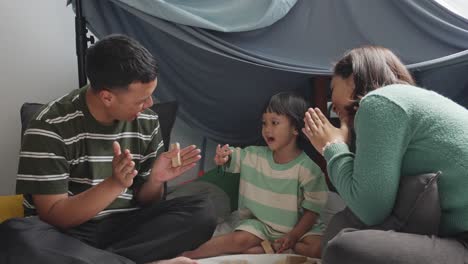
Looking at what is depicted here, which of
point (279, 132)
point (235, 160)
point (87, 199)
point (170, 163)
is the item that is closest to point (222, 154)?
point (235, 160)

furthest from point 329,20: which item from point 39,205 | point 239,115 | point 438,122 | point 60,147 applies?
point 39,205

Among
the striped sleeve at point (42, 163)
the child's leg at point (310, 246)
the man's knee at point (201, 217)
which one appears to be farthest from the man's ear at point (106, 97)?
the child's leg at point (310, 246)

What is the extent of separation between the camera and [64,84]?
173 centimetres

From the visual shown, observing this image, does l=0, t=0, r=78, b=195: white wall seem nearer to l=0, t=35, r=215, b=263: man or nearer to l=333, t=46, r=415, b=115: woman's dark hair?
l=0, t=35, r=215, b=263: man

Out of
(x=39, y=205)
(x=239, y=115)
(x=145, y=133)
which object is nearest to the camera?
(x=39, y=205)

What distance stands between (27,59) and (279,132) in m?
0.97

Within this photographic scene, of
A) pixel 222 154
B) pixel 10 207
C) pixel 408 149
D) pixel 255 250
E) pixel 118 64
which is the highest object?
pixel 118 64

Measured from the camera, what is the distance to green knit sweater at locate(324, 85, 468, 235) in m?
0.86

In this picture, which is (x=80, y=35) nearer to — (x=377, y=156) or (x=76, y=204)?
(x=76, y=204)

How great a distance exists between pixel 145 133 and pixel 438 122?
723 millimetres

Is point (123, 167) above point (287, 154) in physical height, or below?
above

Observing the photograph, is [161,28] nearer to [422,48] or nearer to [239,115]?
[239,115]

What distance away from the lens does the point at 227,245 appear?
1304 millimetres

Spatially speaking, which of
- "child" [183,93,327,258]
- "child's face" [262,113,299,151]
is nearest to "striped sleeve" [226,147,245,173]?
"child" [183,93,327,258]
